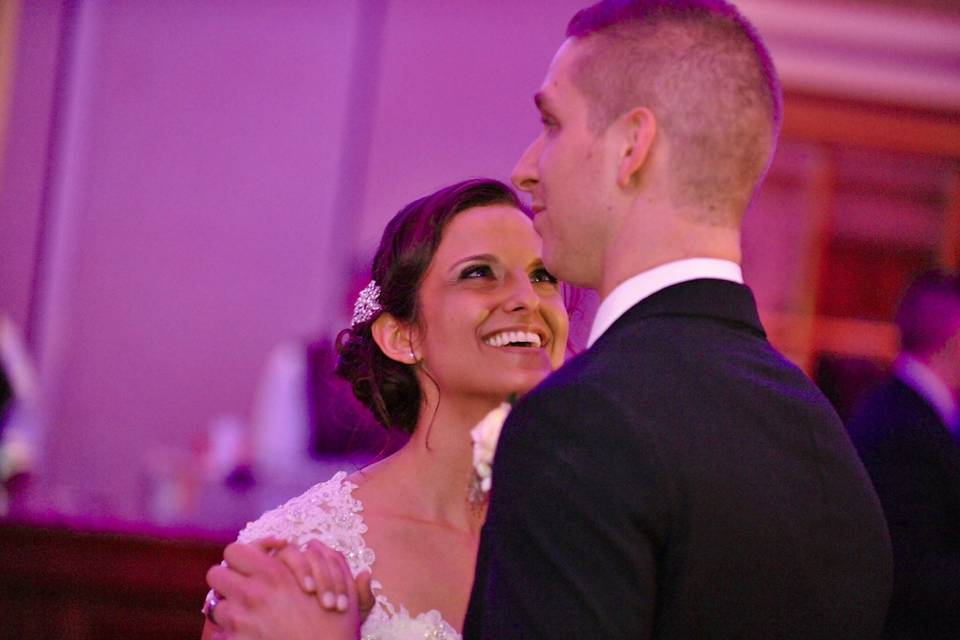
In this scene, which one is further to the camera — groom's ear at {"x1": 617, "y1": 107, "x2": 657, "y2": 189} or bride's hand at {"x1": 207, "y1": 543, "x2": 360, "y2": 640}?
bride's hand at {"x1": 207, "y1": 543, "x2": 360, "y2": 640}

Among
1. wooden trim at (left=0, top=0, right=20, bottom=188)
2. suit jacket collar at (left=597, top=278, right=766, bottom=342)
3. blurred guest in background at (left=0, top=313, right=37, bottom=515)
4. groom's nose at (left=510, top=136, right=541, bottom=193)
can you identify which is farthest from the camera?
wooden trim at (left=0, top=0, right=20, bottom=188)

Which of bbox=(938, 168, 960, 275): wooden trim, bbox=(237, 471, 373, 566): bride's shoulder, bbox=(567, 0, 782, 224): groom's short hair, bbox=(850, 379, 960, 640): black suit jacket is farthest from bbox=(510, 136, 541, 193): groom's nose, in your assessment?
bbox=(938, 168, 960, 275): wooden trim

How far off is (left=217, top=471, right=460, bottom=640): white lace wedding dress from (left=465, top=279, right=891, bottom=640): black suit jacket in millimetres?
677

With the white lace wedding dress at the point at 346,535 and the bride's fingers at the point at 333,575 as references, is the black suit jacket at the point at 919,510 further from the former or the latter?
the bride's fingers at the point at 333,575

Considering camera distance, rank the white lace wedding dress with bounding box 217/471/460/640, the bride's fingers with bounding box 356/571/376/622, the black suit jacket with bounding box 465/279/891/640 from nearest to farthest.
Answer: the black suit jacket with bounding box 465/279/891/640 < the bride's fingers with bounding box 356/571/376/622 < the white lace wedding dress with bounding box 217/471/460/640

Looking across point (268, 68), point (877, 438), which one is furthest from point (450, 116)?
point (877, 438)

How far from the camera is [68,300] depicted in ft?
21.7

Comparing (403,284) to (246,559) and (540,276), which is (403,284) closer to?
(540,276)

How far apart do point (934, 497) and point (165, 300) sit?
464 centimetres

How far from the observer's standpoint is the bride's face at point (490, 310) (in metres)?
2.13

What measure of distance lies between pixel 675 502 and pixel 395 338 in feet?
3.81

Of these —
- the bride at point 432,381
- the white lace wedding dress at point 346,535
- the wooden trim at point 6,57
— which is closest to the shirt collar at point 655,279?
the bride at point 432,381

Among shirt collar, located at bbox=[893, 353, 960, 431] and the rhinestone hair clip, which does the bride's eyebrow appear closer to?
the rhinestone hair clip

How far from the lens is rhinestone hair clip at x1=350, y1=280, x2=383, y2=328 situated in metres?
2.33
